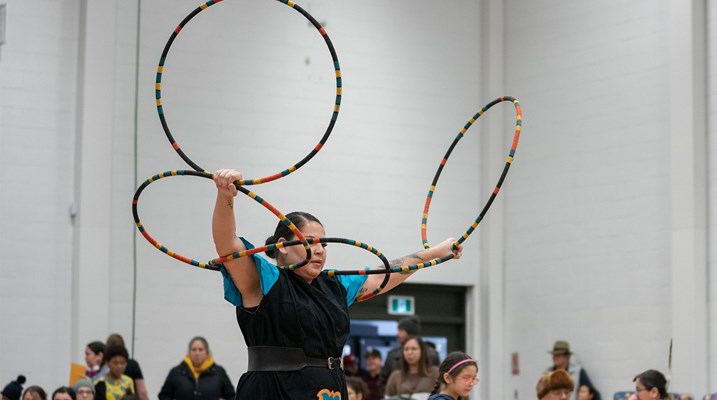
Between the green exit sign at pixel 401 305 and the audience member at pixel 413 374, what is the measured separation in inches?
168

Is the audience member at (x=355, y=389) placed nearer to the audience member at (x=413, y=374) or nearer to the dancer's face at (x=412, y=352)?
the audience member at (x=413, y=374)

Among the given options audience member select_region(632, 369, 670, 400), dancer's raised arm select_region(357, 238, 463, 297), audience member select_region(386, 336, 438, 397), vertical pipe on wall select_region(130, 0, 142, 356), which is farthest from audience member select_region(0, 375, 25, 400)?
dancer's raised arm select_region(357, 238, 463, 297)

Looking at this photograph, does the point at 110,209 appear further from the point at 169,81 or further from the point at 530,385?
the point at 530,385

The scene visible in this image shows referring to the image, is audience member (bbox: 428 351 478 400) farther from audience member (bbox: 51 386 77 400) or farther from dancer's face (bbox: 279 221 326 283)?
audience member (bbox: 51 386 77 400)

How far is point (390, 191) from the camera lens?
1530 cm

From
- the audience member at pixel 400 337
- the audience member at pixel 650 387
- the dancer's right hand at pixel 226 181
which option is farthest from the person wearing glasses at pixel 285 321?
the audience member at pixel 400 337

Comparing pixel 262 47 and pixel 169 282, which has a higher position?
pixel 262 47

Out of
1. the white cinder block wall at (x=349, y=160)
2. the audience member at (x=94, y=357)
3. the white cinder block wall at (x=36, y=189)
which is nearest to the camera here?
the audience member at (x=94, y=357)

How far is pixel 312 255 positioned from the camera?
15.3ft

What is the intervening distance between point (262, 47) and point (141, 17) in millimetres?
1594

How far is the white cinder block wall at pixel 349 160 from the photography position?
13.4 metres

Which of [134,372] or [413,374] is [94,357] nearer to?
[134,372]

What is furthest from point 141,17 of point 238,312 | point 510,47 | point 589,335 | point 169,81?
point 238,312

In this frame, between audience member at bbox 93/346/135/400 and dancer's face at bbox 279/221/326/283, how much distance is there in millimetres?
6953
